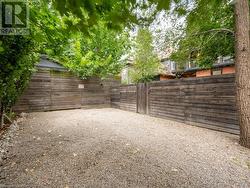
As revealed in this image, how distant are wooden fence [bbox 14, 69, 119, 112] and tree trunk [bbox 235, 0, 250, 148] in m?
9.58

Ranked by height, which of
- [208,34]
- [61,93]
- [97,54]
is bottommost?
[61,93]

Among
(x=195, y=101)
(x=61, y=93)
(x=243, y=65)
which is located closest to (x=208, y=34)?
(x=195, y=101)

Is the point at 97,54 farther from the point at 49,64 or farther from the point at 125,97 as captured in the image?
the point at 125,97

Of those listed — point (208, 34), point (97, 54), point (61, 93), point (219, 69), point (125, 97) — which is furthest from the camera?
point (219, 69)

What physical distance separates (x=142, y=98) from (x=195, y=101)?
144 inches

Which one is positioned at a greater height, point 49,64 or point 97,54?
point 97,54

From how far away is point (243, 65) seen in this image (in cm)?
423

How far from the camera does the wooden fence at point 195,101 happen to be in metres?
5.34

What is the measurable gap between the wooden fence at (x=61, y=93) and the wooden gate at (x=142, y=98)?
3.81m

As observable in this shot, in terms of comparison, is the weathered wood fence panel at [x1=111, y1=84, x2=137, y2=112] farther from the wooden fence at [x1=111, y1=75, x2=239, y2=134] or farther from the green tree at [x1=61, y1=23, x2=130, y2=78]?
the green tree at [x1=61, y1=23, x2=130, y2=78]

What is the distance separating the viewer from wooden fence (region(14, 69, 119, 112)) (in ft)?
33.8

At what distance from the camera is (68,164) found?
326 centimetres

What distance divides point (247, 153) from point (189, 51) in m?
3.74
